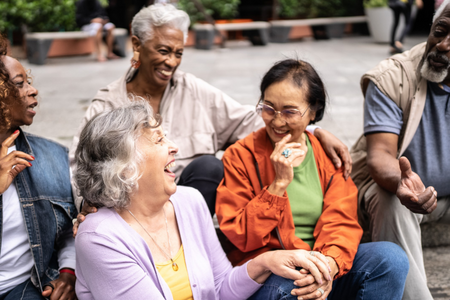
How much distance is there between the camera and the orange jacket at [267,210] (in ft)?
6.91

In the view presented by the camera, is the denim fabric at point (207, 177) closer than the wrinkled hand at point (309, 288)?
No

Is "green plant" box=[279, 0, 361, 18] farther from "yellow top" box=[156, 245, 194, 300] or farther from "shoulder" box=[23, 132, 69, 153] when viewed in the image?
"yellow top" box=[156, 245, 194, 300]

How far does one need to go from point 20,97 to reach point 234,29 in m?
11.1

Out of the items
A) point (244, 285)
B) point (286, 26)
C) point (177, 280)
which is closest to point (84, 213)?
point (177, 280)

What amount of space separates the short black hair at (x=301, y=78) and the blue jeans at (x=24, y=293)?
154 centimetres

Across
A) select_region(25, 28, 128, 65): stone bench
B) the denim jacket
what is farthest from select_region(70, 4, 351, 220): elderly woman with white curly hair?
select_region(25, 28, 128, 65): stone bench

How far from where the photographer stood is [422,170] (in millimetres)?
2645

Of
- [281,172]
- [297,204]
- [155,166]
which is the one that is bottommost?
[297,204]

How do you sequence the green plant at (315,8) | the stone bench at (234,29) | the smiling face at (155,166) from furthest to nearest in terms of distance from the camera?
the green plant at (315,8) → the stone bench at (234,29) → the smiling face at (155,166)

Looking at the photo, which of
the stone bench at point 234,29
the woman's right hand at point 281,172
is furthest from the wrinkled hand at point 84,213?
the stone bench at point 234,29

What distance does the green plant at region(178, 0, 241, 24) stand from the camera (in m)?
13.4

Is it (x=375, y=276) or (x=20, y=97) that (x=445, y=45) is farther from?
(x=20, y=97)

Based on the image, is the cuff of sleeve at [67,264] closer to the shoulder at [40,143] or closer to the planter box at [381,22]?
the shoulder at [40,143]

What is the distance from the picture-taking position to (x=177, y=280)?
197 centimetres
